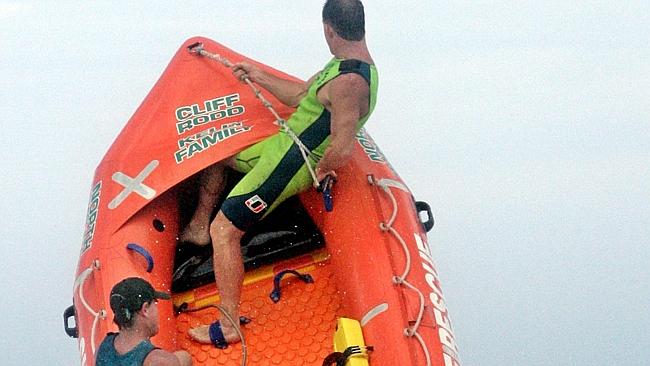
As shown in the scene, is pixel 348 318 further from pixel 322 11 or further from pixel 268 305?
pixel 322 11

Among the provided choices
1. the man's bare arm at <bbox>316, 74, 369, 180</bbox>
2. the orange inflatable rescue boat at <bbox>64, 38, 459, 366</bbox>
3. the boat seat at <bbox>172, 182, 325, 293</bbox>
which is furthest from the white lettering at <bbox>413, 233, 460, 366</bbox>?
the man's bare arm at <bbox>316, 74, 369, 180</bbox>

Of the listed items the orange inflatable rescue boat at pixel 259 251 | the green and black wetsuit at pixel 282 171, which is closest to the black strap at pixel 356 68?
the green and black wetsuit at pixel 282 171

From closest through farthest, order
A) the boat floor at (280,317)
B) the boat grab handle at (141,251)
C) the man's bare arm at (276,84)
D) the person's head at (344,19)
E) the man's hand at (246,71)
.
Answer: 1. the person's head at (344,19)
2. the boat floor at (280,317)
3. the boat grab handle at (141,251)
4. the man's bare arm at (276,84)
5. the man's hand at (246,71)

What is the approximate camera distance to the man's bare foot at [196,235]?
4695 millimetres

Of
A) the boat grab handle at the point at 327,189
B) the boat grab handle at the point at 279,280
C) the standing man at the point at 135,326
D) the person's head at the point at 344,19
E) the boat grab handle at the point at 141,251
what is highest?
the person's head at the point at 344,19

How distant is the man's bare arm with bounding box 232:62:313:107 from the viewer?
4.63 metres

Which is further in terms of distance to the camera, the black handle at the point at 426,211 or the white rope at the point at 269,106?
the black handle at the point at 426,211

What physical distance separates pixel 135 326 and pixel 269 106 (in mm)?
1536

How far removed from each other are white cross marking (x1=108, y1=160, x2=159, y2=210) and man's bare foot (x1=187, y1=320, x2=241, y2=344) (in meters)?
0.51

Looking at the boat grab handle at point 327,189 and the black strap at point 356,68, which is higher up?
the black strap at point 356,68

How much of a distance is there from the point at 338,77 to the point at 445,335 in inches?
36.2

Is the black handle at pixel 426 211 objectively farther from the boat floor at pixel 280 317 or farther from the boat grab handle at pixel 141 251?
the boat grab handle at pixel 141 251

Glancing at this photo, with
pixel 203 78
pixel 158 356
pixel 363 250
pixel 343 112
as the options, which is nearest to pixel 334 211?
pixel 363 250

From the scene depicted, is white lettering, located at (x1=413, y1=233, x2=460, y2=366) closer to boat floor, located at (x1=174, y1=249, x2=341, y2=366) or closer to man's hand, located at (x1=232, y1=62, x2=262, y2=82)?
boat floor, located at (x1=174, y1=249, x2=341, y2=366)
